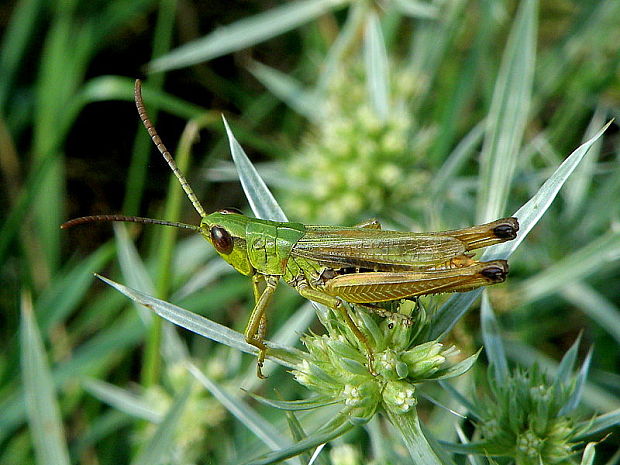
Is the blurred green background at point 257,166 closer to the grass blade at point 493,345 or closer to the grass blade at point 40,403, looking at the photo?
the grass blade at point 40,403

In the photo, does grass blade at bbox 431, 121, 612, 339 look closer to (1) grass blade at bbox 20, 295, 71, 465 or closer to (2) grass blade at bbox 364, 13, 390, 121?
(1) grass blade at bbox 20, 295, 71, 465

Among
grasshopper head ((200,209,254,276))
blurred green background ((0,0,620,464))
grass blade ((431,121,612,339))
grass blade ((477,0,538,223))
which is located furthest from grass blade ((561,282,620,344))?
grasshopper head ((200,209,254,276))

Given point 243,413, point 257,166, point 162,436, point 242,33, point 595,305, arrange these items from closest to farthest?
point 243,413
point 162,436
point 595,305
point 257,166
point 242,33

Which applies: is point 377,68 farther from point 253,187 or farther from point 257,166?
point 253,187

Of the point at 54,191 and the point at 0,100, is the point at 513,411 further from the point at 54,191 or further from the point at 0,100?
the point at 0,100

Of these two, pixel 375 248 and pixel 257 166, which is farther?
pixel 257 166

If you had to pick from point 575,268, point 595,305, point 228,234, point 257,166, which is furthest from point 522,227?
point 257,166

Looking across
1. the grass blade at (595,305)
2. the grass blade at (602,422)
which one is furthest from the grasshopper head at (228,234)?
the grass blade at (595,305)
